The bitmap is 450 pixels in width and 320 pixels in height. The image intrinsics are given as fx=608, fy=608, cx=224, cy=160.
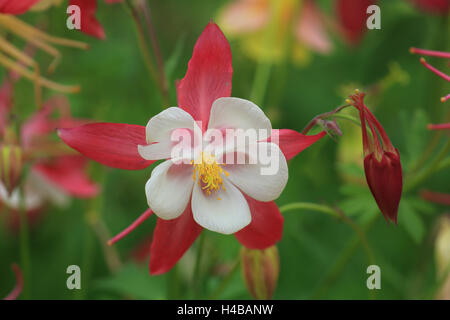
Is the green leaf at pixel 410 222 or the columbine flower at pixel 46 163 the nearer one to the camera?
the green leaf at pixel 410 222

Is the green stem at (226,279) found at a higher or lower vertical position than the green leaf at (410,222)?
lower

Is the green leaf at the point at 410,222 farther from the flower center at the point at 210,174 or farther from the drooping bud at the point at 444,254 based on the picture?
the flower center at the point at 210,174

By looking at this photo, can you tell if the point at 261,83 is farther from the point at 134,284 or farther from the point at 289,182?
the point at 134,284

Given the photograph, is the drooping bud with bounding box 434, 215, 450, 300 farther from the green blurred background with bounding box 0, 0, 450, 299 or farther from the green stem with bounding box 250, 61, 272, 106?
the green stem with bounding box 250, 61, 272, 106

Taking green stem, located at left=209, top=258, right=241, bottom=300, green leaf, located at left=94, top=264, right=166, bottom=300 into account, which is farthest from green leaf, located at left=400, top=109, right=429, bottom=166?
green leaf, located at left=94, top=264, right=166, bottom=300

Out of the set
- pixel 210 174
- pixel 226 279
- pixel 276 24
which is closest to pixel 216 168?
pixel 210 174

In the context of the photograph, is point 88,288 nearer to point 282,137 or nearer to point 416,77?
point 282,137

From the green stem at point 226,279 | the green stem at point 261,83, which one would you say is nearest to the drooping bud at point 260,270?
the green stem at point 226,279
